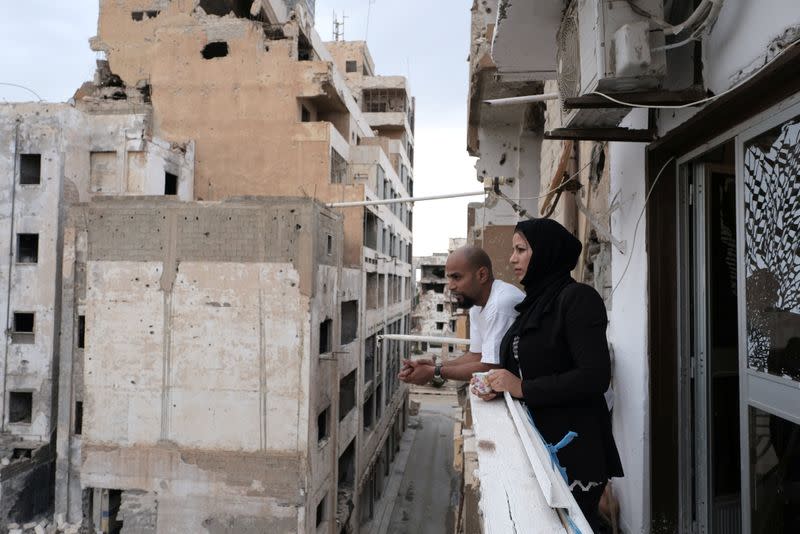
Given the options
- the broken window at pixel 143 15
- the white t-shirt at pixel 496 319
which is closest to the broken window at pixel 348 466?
the white t-shirt at pixel 496 319

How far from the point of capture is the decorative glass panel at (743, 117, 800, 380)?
1827 mm

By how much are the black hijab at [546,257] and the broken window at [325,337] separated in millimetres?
11781

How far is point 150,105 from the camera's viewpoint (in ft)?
61.0

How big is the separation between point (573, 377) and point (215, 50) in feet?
66.5

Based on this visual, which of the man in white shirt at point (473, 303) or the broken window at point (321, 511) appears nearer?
the man in white shirt at point (473, 303)

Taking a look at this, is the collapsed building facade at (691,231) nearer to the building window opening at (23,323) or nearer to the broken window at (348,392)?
the broken window at (348,392)

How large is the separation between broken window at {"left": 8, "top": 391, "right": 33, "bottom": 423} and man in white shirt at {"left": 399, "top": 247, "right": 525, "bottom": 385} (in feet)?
55.4

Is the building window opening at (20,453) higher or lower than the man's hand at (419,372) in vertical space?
lower

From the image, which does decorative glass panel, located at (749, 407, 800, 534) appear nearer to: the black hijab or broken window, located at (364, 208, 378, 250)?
the black hijab

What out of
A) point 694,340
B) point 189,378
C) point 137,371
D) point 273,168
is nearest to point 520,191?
point 694,340

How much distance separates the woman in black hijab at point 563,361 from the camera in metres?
1.95

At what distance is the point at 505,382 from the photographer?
212 cm

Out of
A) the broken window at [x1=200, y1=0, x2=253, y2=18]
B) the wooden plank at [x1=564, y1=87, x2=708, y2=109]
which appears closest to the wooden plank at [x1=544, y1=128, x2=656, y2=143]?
the wooden plank at [x1=564, y1=87, x2=708, y2=109]

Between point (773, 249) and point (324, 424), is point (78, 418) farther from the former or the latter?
point (773, 249)
